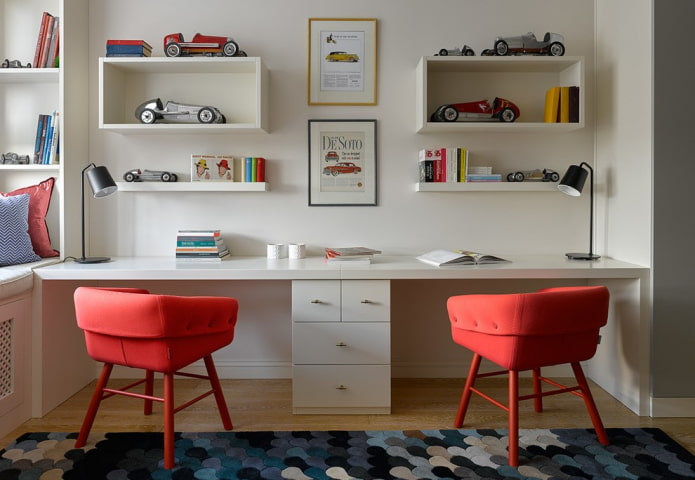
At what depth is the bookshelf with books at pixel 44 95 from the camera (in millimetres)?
2934

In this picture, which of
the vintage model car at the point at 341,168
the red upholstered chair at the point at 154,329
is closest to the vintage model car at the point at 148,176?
the vintage model car at the point at 341,168

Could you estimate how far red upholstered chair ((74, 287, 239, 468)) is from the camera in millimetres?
2059

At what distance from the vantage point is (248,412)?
106 inches

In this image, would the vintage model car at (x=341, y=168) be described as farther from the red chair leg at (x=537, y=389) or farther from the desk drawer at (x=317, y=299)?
the red chair leg at (x=537, y=389)

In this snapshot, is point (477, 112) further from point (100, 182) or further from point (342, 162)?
point (100, 182)

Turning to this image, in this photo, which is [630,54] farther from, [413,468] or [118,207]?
[118,207]

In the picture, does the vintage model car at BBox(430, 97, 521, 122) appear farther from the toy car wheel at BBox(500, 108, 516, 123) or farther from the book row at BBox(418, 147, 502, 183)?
the book row at BBox(418, 147, 502, 183)

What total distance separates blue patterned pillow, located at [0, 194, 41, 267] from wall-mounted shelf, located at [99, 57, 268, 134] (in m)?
0.60

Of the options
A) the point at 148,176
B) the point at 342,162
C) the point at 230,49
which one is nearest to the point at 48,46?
the point at 148,176

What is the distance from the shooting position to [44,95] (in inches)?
122

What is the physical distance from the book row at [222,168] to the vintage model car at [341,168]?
1.24 ft

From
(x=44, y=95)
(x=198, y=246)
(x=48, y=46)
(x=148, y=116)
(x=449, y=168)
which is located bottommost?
(x=198, y=246)

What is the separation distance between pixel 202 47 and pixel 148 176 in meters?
0.78

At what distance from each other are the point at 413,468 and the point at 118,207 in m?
2.23
